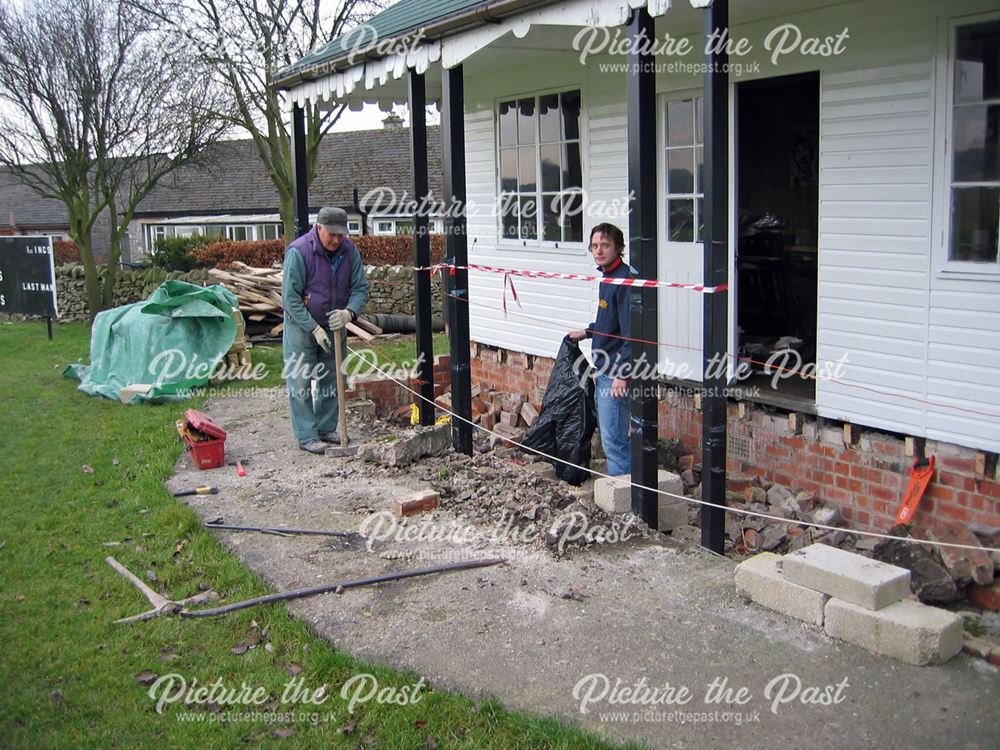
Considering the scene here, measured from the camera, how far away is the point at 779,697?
403cm

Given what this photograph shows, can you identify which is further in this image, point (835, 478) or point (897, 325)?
point (835, 478)

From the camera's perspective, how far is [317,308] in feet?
27.5

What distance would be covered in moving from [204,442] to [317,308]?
1532 millimetres

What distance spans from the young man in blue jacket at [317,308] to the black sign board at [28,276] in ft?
33.3

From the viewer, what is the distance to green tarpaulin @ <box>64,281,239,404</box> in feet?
37.4

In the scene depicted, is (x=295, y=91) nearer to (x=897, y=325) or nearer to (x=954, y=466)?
(x=897, y=325)

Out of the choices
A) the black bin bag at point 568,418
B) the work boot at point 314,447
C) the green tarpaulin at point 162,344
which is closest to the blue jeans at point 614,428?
the black bin bag at point 568,418

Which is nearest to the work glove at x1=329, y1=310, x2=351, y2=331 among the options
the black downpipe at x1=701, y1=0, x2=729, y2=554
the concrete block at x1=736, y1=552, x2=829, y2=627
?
the black downpipe at x1=701, y1=0, x2=729, y2=554

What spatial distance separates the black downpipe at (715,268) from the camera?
545 centimetres

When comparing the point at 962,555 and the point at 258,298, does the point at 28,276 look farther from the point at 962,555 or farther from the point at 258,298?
the point at 962,555

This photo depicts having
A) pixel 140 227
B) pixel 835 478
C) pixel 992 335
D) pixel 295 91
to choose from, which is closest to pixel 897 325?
pixel 992 335

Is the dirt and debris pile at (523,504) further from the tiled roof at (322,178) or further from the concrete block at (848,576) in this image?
the tiled roof at (322,178)

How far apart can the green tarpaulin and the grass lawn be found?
3452 millimetres

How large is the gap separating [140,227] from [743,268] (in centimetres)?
3745
